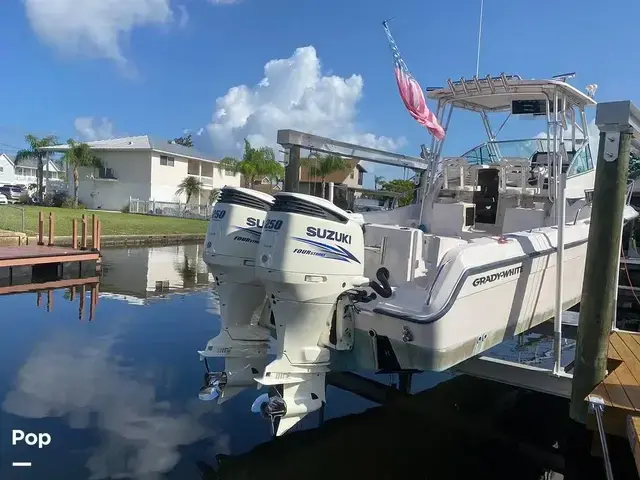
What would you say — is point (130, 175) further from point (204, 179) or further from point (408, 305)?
point (408, 305)

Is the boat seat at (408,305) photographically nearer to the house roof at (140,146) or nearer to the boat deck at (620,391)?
the boat deck at (620,391)

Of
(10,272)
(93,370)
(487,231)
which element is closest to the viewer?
(93,370)

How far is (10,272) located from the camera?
12305 millimetres

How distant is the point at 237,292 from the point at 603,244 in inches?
126

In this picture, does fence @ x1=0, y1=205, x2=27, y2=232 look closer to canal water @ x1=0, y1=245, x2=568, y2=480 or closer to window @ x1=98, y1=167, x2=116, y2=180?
canal water @ x1=0, y1=245, x2=568, y2=480

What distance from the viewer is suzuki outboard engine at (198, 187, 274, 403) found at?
5059 millimetres

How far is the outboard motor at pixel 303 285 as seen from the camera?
4422 millimetres

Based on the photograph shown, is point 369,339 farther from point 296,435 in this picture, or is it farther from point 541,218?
point 541,218

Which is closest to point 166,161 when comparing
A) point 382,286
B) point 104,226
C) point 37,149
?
point 37,149

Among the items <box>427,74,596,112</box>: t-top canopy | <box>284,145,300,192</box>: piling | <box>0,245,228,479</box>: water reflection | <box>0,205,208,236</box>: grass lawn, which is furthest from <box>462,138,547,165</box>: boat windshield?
<box>0,205,208,236</box>: grass lawn

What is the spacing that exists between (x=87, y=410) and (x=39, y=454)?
2.96ft

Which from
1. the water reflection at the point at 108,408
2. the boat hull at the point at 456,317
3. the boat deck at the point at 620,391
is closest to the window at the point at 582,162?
the boat hull at the point at 456,317

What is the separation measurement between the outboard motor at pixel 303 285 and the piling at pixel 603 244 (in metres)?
1.85

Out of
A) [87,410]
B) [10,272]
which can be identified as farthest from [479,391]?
[10,272]
